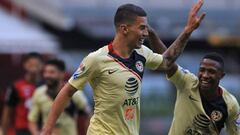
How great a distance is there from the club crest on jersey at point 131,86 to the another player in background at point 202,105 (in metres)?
0.76

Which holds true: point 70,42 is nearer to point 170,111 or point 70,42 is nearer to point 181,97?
point 170,111

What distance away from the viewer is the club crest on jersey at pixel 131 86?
8656 millimetres

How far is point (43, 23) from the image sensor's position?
29234 millimetres

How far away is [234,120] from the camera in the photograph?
9.52 metres

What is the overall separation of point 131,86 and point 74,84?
0.54 m

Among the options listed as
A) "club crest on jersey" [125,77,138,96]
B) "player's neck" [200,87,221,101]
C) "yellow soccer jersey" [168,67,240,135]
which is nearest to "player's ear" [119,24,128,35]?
"club crest on jersey" [125,77,138,96]

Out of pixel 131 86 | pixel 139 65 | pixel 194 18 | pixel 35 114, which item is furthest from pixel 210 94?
pixel 35 114

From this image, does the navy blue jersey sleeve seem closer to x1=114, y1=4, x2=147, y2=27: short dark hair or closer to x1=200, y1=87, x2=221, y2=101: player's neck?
x1=200, y1=87, x2=221, y2=101: player's neck

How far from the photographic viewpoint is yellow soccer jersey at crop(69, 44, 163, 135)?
8.55m

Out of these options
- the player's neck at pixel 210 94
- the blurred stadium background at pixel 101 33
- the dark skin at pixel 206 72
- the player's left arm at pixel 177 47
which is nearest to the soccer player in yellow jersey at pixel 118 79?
the player's left arm at pixel 177 47

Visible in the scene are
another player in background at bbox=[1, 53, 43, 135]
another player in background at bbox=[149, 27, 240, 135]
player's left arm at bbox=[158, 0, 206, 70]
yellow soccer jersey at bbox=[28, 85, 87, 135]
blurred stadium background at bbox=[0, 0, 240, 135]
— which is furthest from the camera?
blurred stadium background at bbox=[0, 0, 240, 135]

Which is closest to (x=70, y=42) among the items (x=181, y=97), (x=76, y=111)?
(x=76, y=111)

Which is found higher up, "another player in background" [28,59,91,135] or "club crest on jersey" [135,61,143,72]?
"club crest on jersey" [135,61,143,72]

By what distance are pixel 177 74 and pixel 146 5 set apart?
21628mm
